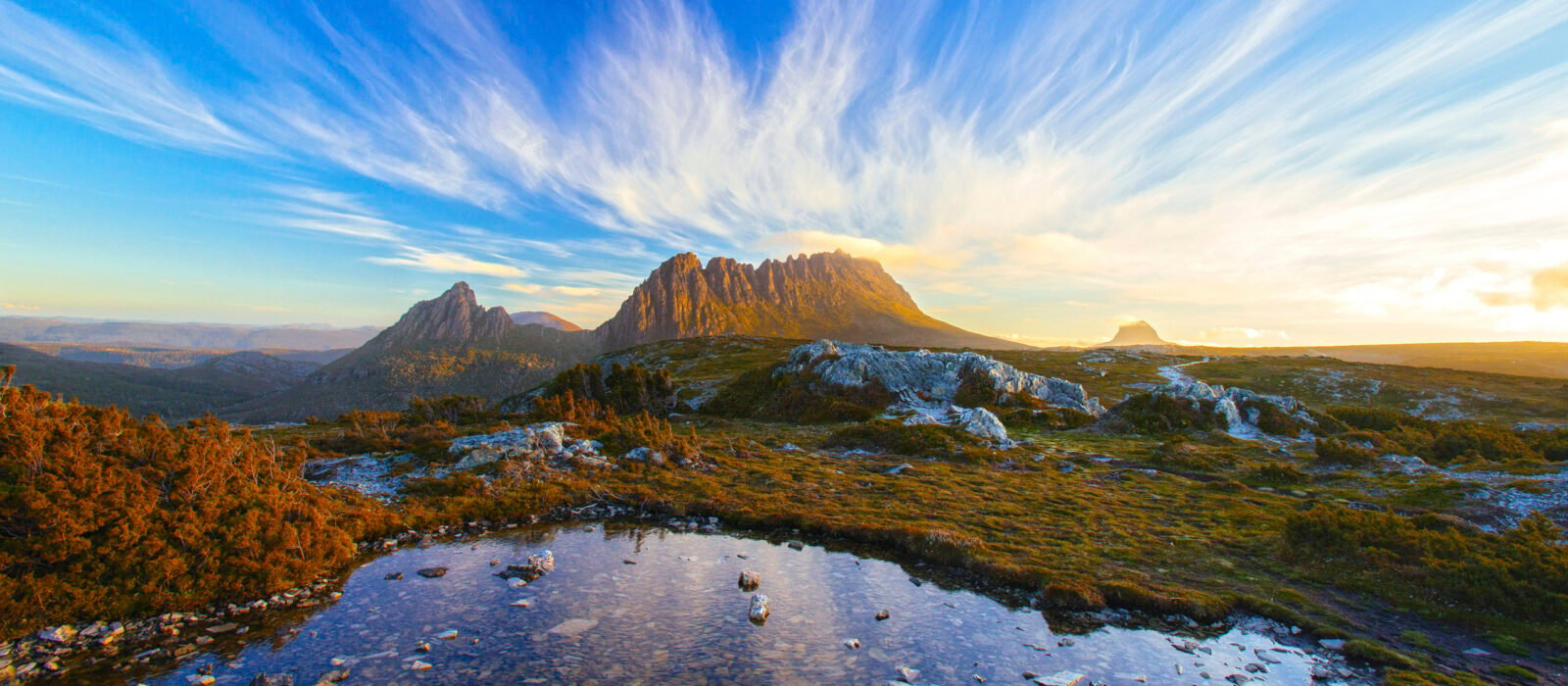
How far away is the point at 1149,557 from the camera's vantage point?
19.5 meters

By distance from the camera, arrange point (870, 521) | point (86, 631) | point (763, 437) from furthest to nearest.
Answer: point (763, 437) → point (870, 521) → point (86, 631)

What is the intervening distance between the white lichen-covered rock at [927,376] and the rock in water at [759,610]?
47.6 metres

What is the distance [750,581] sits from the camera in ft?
56.4

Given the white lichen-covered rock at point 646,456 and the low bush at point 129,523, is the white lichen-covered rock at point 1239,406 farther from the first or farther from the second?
the low bush at point 129,523

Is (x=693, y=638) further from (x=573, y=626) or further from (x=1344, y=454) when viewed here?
(x=1344, y=454)

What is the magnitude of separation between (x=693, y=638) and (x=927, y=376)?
58.7 m

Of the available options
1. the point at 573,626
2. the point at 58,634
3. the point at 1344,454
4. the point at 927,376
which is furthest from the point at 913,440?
the point at 58,634

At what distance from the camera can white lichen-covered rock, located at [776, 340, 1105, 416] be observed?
6400cm

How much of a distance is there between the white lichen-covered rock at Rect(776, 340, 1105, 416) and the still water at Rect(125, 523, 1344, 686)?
46473 mm

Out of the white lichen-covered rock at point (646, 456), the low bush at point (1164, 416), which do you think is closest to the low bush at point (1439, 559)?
the white lichen-covered rock at point (646, 456)

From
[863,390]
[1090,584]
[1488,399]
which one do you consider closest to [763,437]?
[863,390]

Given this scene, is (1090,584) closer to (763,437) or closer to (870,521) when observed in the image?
(870,521)

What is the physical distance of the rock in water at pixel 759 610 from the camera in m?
14.9

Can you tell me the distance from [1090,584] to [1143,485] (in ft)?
60.6
